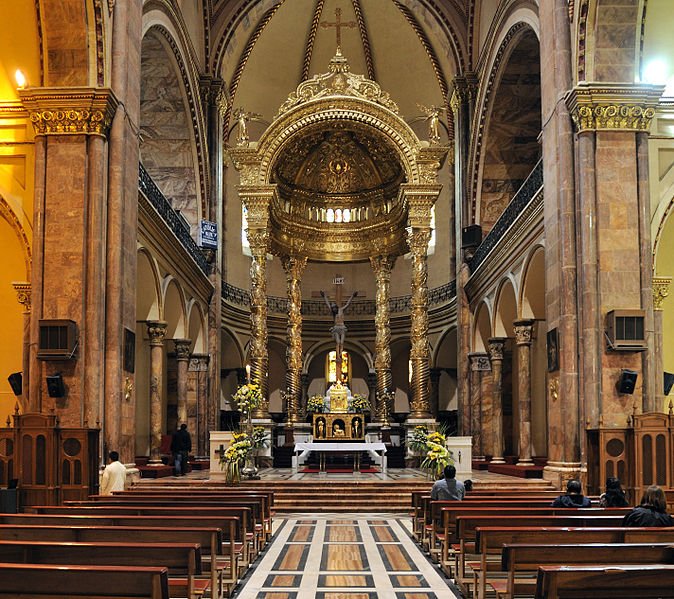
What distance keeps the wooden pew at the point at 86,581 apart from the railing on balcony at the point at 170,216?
13181 millimetres

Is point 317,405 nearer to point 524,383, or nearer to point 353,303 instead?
point 524,383

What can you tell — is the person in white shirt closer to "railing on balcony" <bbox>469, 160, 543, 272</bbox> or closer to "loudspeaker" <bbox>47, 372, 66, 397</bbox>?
"loudspeaker" <bbox>47, 372, 66, 397</bbox>

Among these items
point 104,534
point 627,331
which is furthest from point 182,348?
point 104,534

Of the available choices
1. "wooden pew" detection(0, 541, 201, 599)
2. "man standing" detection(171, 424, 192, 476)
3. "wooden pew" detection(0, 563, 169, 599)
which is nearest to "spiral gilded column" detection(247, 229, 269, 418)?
"man standing" detection(171, 424, 192, 476)

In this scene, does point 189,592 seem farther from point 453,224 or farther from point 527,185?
point 453,224

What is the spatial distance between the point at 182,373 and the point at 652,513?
727 inches

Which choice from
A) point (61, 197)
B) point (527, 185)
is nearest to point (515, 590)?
point (61, 197)

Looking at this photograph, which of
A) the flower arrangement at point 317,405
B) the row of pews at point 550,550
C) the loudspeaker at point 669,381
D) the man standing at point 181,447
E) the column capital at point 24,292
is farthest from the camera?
the flower arrangement at point 317,405

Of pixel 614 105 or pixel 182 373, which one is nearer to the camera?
pixel 614 105

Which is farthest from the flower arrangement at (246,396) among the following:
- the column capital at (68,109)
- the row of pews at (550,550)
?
the row of pews at (550,550)

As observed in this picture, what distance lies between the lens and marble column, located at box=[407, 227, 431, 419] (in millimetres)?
23656

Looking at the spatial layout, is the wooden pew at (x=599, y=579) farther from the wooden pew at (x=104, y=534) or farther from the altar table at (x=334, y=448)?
the altar table at (x=334, y=448)

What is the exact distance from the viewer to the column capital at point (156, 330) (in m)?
21.3

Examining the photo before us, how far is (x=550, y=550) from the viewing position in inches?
244
